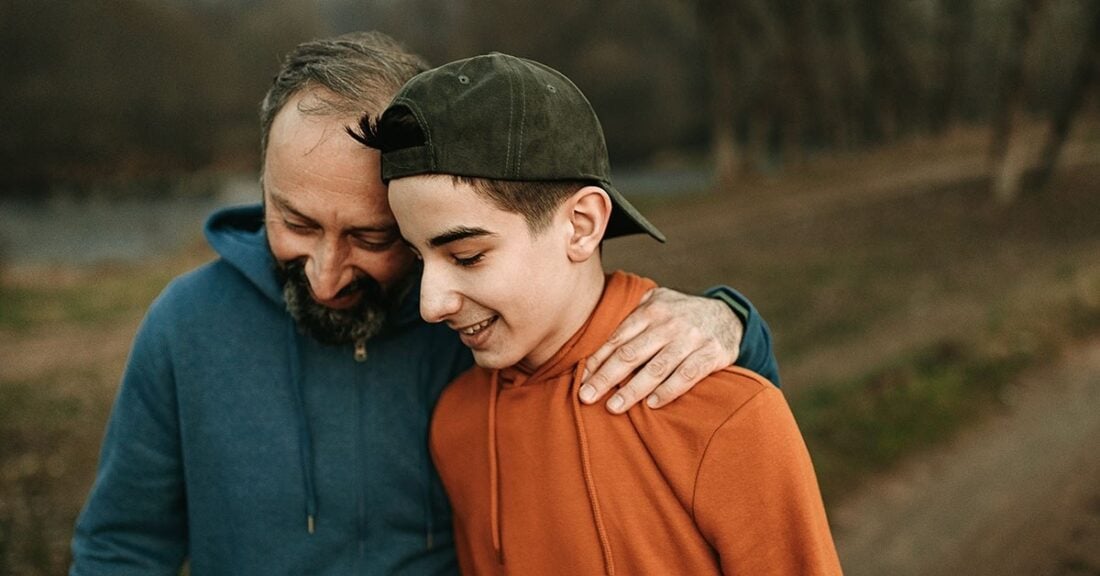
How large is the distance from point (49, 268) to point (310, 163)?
1540 cm

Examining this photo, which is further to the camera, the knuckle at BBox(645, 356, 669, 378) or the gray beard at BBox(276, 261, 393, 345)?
the gray beard at BBox(276, 261, 393, 345)

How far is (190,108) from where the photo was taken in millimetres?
31062

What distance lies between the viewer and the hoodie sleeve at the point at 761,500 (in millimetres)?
1485

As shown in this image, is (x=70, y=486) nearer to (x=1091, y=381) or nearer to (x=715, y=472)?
(x=715, y=472)

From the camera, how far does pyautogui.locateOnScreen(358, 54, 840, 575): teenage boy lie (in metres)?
1.50

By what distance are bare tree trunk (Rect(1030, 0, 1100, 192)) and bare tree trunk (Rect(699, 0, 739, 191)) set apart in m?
6.73

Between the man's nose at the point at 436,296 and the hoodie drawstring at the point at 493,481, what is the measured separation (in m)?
0.30

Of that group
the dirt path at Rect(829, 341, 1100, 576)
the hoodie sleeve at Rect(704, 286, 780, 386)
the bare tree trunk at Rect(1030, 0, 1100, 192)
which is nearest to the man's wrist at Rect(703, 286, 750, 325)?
the hoodie sleeve at Rect(704, 286, 780, 386)

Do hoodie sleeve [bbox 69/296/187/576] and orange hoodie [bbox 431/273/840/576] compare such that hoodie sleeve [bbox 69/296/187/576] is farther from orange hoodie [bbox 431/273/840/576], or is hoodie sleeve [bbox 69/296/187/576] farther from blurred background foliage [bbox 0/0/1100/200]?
blurred background foliage [bbox 0/0/1100/200]

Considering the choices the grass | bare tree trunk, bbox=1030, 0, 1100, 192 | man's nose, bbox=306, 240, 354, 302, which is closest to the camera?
man's nose, bbox=306, 240, 354, 302

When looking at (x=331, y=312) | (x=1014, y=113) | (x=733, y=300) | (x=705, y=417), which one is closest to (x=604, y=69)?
(x=1014, y=113)

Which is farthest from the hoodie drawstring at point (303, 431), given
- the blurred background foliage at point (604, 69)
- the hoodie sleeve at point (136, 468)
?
the blurred background foliage at point (604, 69)

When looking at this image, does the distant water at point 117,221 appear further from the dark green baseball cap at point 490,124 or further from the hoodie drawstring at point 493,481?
the dark green baseball cap at point 490,124

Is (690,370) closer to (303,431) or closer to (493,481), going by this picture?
(493,481)
